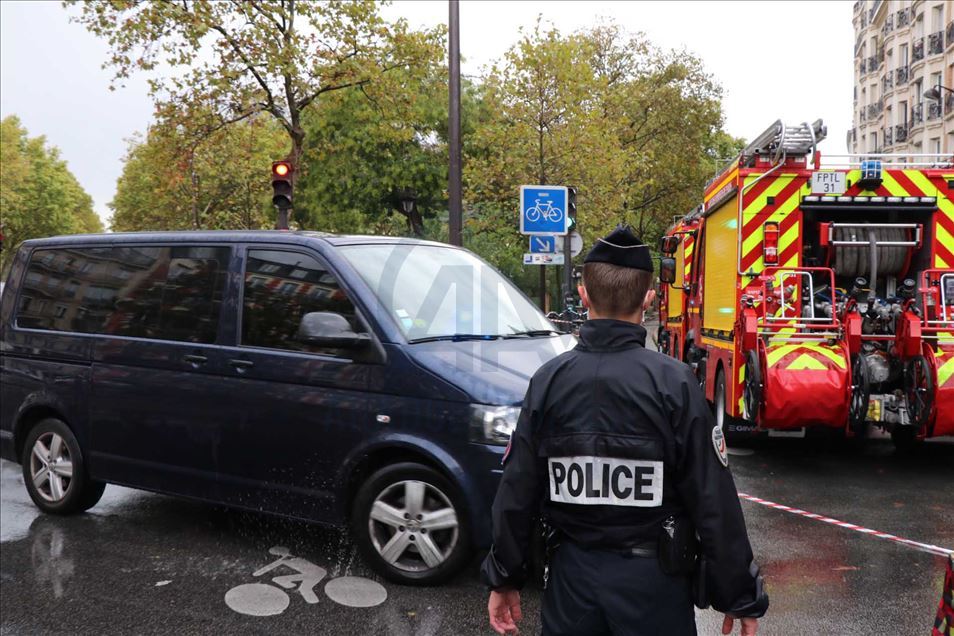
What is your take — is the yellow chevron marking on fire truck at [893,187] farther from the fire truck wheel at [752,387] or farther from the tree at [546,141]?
the tree at [546,141]

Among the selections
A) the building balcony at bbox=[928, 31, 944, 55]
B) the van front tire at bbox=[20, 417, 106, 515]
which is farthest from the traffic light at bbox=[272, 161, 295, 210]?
the building balcony at bbox=[928, 31, 944, 55]

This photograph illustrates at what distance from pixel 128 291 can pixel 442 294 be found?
2049 mm

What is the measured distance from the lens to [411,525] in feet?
14.7

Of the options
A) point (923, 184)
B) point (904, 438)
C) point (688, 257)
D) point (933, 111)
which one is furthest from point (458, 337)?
point (933, 111)

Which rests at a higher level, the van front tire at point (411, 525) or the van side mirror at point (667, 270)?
the van side mirror at point (667, 270)

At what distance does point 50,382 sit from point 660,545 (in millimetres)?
4932

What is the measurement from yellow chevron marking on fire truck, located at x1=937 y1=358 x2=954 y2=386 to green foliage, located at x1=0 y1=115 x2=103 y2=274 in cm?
5683

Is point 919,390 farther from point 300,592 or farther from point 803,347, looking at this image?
point 300,592

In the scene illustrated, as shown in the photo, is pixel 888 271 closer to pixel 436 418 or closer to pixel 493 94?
pixel 436 418

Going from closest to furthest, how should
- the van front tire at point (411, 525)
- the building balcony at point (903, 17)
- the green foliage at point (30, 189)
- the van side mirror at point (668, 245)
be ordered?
1. the van front tire at point (411, 525)
2. the van side mirror at point (668, 245)
3. the building balcony at point (903, 17)
4. the green foliage at point (30, 189)

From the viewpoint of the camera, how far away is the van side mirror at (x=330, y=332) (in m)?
4.50

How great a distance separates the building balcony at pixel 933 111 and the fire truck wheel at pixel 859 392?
38.7 meters

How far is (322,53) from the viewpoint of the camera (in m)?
18.5

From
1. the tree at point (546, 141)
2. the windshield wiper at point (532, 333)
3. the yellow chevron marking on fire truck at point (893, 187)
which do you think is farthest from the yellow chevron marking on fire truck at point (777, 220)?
the tree at point (546, 141)
